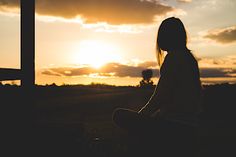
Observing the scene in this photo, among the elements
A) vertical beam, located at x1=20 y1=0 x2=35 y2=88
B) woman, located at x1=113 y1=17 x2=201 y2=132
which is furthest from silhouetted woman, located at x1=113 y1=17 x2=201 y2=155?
vertical beam, located at x1=20 y1=0 x2=35 y2=88

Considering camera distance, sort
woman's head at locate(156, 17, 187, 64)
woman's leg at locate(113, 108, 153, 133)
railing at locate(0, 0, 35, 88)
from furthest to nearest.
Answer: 1. railing at locate(0, 0, 35, 88)
2. woman's head at locate(156, 17, 187, 64)
3. woman's leg at locate(113, 108, 153, 133)

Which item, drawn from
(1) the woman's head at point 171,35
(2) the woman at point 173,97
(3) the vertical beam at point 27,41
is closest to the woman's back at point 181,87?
(2) the woman at point 173,97

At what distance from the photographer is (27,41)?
15.0ft

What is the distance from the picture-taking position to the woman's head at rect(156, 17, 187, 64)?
4023mm

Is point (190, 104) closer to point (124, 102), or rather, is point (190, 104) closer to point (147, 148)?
point (147, 148)

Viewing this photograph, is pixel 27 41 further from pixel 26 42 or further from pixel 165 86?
pixel 165 86

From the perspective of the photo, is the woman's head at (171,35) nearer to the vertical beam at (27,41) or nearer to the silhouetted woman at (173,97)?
the silhouetted woman at (173,97)

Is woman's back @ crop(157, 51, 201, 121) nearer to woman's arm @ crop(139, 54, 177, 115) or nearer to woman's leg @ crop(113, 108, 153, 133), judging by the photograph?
woman's arm @ crop(139, 54, 177, 115)

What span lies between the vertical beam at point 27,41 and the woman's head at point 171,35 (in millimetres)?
1530

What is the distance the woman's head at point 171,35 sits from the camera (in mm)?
4023

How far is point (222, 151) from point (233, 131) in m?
2.71

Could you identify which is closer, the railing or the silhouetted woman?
the silhouetted woman

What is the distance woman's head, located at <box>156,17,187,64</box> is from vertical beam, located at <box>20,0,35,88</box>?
5.02 feet

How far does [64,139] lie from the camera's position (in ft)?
15.2
